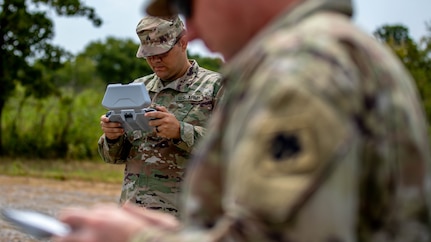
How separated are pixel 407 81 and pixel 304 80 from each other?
0.28m

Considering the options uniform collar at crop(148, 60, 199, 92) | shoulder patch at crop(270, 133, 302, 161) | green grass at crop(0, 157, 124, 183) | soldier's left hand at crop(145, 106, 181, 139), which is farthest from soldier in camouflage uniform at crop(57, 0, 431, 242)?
green grass at crop(0, 157, 124, 183)

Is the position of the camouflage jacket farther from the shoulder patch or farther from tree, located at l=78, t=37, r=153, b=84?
tree, located at l=78, t=37, r=153, b=84

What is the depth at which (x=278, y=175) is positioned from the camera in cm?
132

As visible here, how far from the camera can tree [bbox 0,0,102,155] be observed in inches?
691

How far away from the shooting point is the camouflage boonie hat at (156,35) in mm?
4566

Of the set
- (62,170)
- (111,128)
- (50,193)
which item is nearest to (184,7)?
(111,128)

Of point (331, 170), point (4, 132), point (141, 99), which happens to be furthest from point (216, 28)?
point (4, 132)

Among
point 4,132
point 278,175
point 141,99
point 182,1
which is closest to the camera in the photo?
point 278,175

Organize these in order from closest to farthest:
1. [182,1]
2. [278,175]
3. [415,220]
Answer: [278,175]
[415,220]
[182,1]

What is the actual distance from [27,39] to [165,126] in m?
13.9

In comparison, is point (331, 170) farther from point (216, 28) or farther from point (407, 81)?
point (216, 28)

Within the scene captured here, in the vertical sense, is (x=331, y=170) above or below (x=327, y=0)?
below

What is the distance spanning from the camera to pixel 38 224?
5.39ft

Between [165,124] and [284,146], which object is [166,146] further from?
[284,146]
